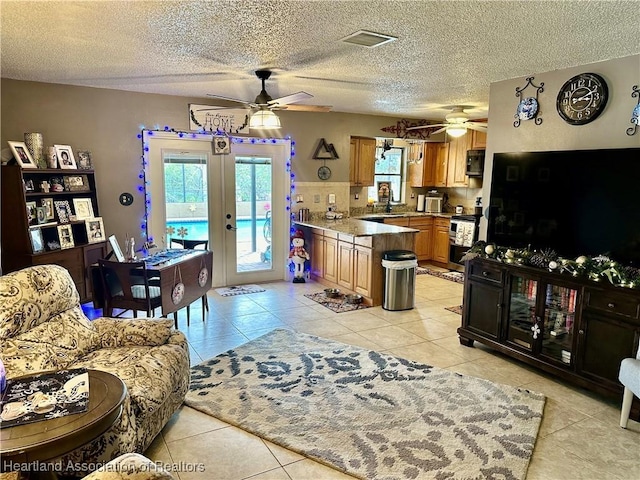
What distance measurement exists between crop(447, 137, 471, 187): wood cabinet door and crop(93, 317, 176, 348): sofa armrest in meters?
6.18

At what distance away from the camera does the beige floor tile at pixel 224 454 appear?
236 centimetres

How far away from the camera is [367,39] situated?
2.99 meters

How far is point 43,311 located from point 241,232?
3.77m

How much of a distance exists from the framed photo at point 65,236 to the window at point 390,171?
5.18 metres

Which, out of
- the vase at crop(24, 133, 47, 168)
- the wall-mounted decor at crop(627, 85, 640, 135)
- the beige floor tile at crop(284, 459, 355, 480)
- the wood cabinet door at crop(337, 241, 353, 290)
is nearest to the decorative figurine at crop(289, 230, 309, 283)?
the wood cabinet door at crop(337, 241, 353, 290)

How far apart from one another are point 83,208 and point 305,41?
334 centimetres

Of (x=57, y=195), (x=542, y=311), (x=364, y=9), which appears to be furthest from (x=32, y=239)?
(x=542, y=311)

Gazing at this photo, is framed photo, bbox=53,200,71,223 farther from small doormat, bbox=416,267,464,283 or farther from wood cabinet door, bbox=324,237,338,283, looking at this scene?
small doormat, bbox=416,267,464,283

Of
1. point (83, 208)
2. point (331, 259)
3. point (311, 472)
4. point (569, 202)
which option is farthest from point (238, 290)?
point (569, 202)

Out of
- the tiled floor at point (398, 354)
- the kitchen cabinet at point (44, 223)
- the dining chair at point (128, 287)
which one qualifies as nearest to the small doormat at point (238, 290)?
the tiled floor at point (398, 354)

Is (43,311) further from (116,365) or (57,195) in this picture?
(57,195)

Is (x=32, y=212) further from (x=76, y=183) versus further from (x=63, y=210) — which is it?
(x=76, y=183)

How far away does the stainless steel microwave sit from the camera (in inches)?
283

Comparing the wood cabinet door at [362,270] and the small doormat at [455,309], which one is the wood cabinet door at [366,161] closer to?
the wood cabinet door at [362,270]
